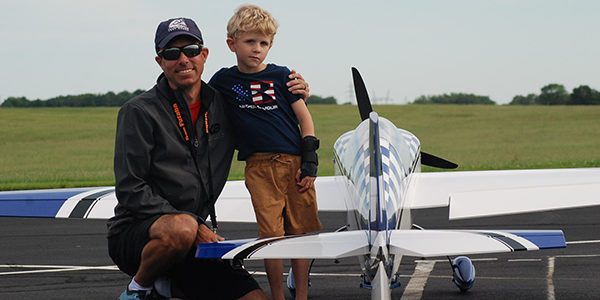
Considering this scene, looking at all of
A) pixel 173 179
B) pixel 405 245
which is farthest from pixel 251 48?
pixel 405 245

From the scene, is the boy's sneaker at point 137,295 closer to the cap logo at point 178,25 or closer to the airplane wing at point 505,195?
the cap logo at point 178,25

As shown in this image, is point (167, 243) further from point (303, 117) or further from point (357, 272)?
point (357, 272)

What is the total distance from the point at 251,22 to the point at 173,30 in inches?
20.3

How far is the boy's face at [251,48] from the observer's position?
13.6ft

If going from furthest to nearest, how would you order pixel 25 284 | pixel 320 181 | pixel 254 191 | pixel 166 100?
pixel 320 181, pixel 25 284, pixel 254 191, pixel 166 100

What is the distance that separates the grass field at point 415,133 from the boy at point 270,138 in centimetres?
1040

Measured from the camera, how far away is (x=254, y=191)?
4344 mm

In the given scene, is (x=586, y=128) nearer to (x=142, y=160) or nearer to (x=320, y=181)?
(x=320, y=181)

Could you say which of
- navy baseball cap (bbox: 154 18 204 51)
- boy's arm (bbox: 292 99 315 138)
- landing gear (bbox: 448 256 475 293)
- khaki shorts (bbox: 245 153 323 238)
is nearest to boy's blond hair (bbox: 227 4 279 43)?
navy baseball cap (bbox: 154 18 204 51)

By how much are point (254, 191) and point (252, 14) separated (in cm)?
121

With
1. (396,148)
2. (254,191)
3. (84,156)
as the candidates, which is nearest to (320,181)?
(396,148)

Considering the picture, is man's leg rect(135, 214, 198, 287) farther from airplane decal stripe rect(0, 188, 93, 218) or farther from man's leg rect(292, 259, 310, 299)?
airplane decal stripe rect(0, 188, 93, 218)

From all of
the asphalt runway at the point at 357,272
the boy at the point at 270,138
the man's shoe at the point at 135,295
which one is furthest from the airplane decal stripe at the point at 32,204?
the boy at the point at 270,138

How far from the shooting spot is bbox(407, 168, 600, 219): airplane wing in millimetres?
5793
